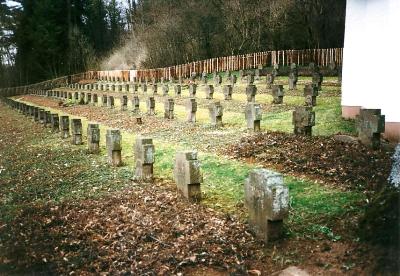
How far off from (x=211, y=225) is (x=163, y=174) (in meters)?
3.32

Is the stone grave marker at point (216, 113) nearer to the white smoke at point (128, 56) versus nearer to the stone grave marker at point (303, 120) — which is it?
the stone grave marker at point (303, 120)

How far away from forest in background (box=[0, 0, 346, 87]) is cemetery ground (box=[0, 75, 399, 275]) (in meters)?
15.7

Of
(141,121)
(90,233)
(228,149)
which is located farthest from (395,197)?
(141,121)

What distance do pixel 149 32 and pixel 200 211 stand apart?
32945mm

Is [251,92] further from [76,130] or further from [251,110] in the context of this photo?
[76,130]

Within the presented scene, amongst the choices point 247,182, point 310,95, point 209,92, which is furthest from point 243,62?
point 247,182

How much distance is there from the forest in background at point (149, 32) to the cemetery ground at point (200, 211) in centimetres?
1568

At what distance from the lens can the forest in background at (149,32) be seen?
1193 inches

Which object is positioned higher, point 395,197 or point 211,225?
point 395,197

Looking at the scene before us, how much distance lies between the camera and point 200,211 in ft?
22.2

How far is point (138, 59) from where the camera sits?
40719 millimetres

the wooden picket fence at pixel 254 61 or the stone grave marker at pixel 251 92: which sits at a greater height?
the wooden picket fence at pixel 254 61

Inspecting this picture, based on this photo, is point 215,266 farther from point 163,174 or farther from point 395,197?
point 163,174

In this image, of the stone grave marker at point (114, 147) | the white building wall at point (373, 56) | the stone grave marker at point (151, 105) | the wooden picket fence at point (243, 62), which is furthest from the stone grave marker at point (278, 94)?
the wooden picket fence at point (243, 62)
